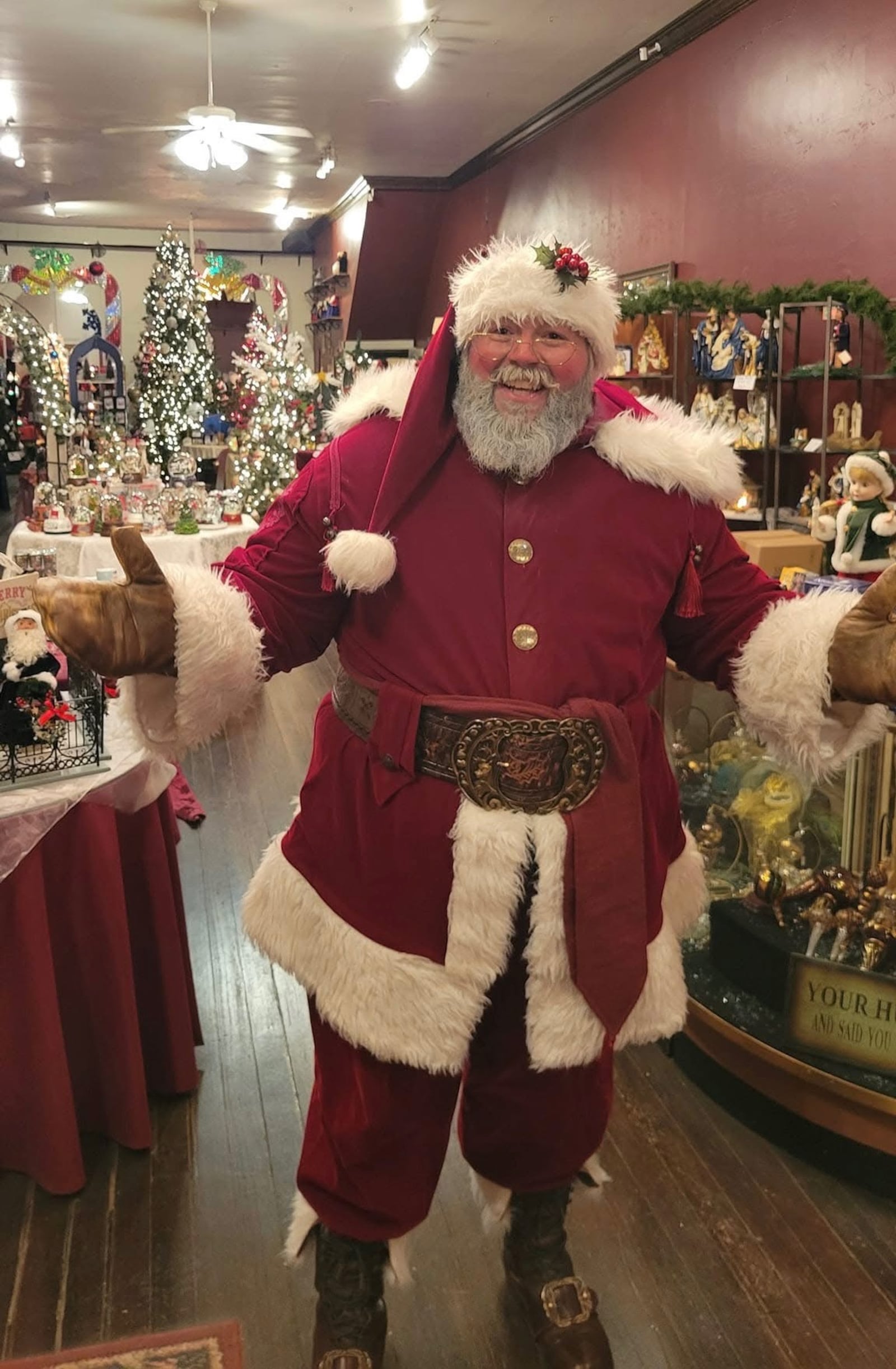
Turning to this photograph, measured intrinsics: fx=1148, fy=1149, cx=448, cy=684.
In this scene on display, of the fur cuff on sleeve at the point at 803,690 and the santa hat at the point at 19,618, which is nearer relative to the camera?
the fur cuff on sleeve at the point at 803,690

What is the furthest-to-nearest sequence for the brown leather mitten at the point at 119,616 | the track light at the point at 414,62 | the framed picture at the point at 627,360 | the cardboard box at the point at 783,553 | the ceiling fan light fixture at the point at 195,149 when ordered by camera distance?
the ceiling fan light fixture at the point at 195,149 → the track light at the point at 414,62 → the framed picture at the point at 627,360 → the cardboard box at the point at 783,553 → the brown leather mitten at the point at 119,616

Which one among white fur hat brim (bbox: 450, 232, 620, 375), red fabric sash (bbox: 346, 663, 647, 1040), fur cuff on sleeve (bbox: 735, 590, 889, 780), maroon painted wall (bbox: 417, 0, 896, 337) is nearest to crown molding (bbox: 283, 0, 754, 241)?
maroon painted wall (bbox: 417, 0, 896, 337)

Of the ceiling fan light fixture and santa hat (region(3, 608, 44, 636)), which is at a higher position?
the ceiling fan light fixture

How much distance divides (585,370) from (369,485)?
333 millimetres

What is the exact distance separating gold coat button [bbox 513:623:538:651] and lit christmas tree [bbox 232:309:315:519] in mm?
6426

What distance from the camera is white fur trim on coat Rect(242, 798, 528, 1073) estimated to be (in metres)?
1.46

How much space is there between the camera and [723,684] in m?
1.68

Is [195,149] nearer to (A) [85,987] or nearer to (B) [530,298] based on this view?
(A) [85,987]

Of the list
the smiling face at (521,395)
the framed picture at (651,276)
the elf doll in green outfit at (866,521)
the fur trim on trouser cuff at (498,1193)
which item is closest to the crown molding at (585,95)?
the framed picture at (651,276)

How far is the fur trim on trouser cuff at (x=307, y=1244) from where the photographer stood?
1729 millimetres

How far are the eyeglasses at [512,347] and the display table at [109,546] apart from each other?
314 centimetres

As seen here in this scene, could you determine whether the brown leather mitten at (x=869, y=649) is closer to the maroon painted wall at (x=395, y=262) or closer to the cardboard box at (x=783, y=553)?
the cardboard box at (x=783, y=553)

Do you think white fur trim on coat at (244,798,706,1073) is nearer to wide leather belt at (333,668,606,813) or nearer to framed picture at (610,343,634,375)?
wide leather belt at (333,668,606,813)

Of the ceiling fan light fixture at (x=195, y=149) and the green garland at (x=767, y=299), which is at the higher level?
the ceiling fan light fixture at (x=195, y=149)
